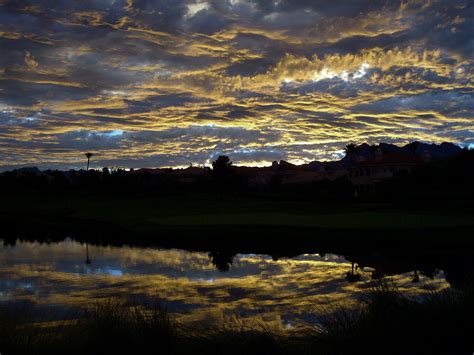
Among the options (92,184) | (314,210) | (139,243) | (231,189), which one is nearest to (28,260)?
(139,243)

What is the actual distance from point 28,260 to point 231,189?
74.1m

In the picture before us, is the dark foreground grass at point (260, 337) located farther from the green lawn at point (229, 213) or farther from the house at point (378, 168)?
the house at point (378, 168)

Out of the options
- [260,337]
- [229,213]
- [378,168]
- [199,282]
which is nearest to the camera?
[260,337]

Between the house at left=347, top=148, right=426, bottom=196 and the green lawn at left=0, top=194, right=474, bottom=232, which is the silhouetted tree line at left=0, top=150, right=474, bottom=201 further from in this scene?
the green lawn at left=0, top=194, right=474, bottom=232

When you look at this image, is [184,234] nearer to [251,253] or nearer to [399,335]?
[251,253]

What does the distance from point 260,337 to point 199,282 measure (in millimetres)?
8596

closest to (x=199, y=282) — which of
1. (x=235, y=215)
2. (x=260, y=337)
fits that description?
(x=260, y=337)

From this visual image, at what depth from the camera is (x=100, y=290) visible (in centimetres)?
1551

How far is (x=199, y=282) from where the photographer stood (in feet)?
56.4

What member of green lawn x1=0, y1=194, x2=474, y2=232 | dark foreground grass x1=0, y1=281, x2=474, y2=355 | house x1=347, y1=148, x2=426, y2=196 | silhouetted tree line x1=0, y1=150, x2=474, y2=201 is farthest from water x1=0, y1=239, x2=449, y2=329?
house x1=347, y1=148, x2=426, y2=196

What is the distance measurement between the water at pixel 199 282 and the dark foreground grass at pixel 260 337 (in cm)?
284

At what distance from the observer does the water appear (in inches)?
519

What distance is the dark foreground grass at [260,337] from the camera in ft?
25.9

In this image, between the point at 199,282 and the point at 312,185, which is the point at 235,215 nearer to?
the point at 199,282
